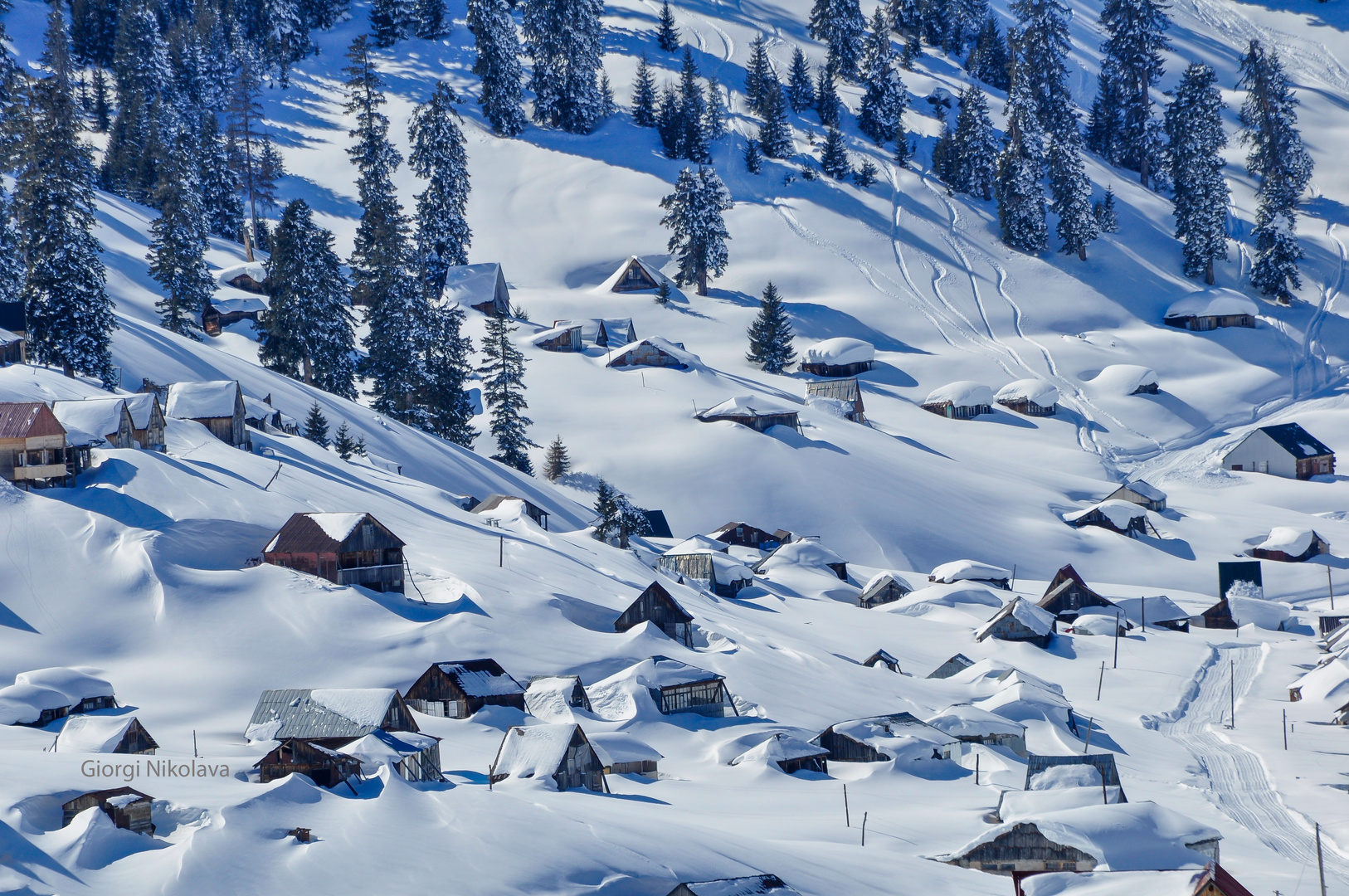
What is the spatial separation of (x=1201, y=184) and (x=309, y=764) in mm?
85282

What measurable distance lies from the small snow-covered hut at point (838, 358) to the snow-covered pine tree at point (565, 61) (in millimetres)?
37134

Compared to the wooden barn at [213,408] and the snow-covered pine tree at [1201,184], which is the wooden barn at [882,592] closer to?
the wooden barn at [213,408]

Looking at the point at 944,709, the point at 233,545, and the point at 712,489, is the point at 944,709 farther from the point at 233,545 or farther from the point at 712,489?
the point at 712,489

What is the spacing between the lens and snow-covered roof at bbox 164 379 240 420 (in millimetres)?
46250

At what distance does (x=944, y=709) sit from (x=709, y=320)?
169 ft

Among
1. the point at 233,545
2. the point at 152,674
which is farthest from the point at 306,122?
the point at 152,674

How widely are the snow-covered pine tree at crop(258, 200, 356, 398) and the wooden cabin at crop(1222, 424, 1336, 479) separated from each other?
4763 cm

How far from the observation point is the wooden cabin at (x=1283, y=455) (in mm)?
68812

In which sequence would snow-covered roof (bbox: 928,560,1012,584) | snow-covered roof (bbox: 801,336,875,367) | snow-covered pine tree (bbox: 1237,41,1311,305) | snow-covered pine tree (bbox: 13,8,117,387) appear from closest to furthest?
snow-covered pine tree (bbox: 13,8,117,387), snow-covered roof (bbox: 928,560,1012,584), snow-covered roof (bbox: 801,336,875,367), snow-covered pine tree (bbox: 1237,41,1311,305)

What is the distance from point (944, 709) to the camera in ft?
119

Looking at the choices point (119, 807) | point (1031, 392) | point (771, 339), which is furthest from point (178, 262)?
point (119, 807)

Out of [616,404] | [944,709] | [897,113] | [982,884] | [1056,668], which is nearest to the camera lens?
[982,884]

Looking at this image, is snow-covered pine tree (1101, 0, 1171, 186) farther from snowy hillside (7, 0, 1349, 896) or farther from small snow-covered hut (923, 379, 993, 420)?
small snow-covered hut (923, 379, 993, 420)

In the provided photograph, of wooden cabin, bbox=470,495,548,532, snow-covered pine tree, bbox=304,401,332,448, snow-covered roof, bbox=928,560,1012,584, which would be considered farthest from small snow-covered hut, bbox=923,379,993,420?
snow-covered pine tree, bbox=304,401,332,448
